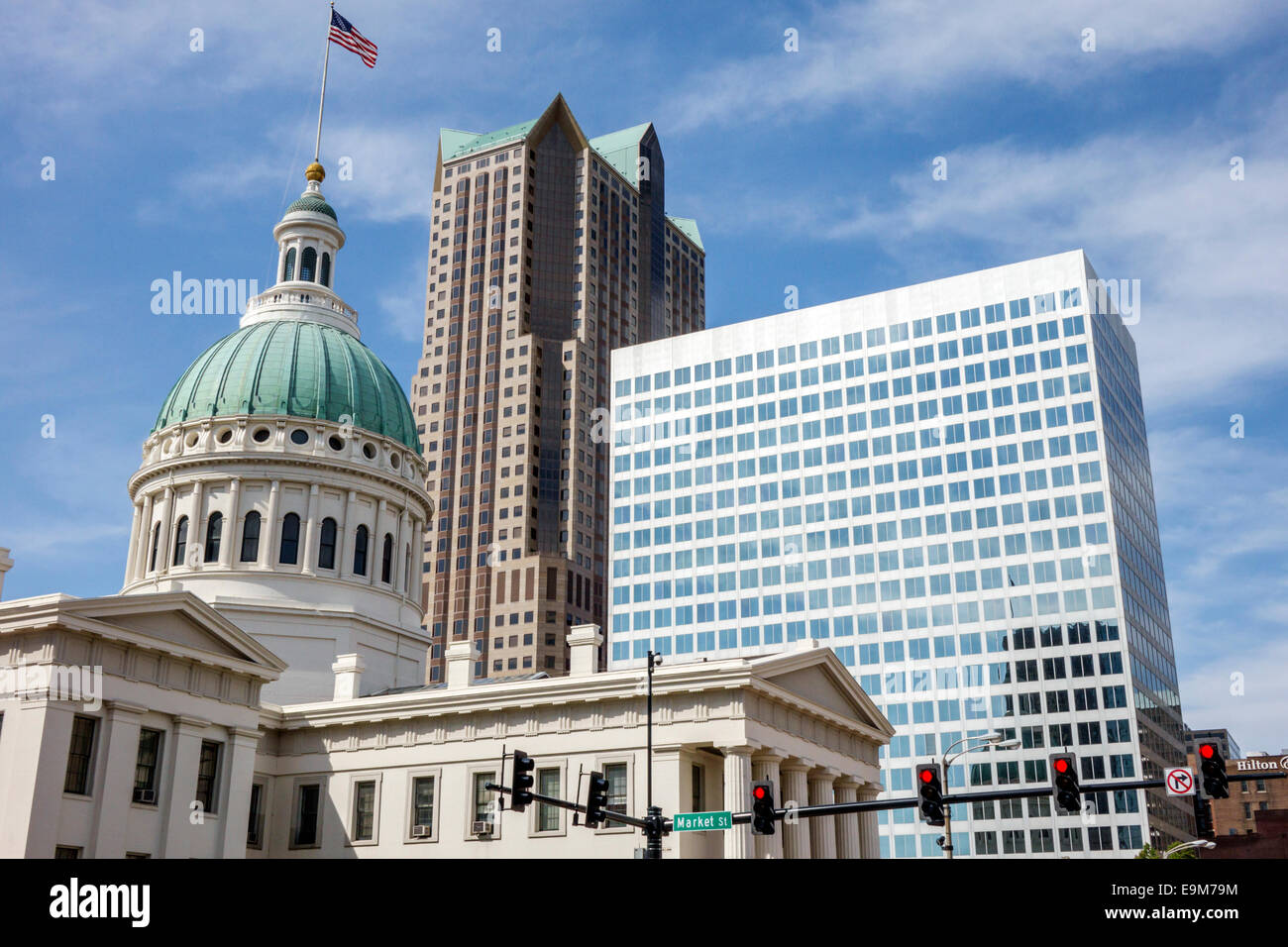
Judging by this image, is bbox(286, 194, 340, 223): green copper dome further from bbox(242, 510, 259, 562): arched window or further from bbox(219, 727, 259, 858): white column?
bbox(219, 727, 259, 858): white column

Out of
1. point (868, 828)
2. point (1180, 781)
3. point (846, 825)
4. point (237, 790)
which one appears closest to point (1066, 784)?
point (1180, 781)

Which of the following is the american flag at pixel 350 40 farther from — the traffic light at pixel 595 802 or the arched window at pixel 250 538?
the traffic light at pixel 595 802

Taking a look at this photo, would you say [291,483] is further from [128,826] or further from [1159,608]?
[1159,608]

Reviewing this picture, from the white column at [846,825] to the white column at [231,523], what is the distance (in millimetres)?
33414

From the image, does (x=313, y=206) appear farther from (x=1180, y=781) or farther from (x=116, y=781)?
(x=1180, y=781)

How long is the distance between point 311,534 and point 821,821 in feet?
104

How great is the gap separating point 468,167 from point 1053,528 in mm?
107312

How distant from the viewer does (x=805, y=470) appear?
4579 inches

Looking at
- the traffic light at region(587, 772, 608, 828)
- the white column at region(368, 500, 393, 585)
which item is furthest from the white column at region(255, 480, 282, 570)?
the traffic light at region(587, 772, 608, 828)

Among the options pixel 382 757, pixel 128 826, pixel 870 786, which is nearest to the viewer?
pixel 128 826

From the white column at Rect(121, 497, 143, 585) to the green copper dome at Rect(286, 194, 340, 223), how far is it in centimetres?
2188

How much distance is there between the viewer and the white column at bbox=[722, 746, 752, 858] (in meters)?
47.3

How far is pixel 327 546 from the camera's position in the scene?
71.6 m
